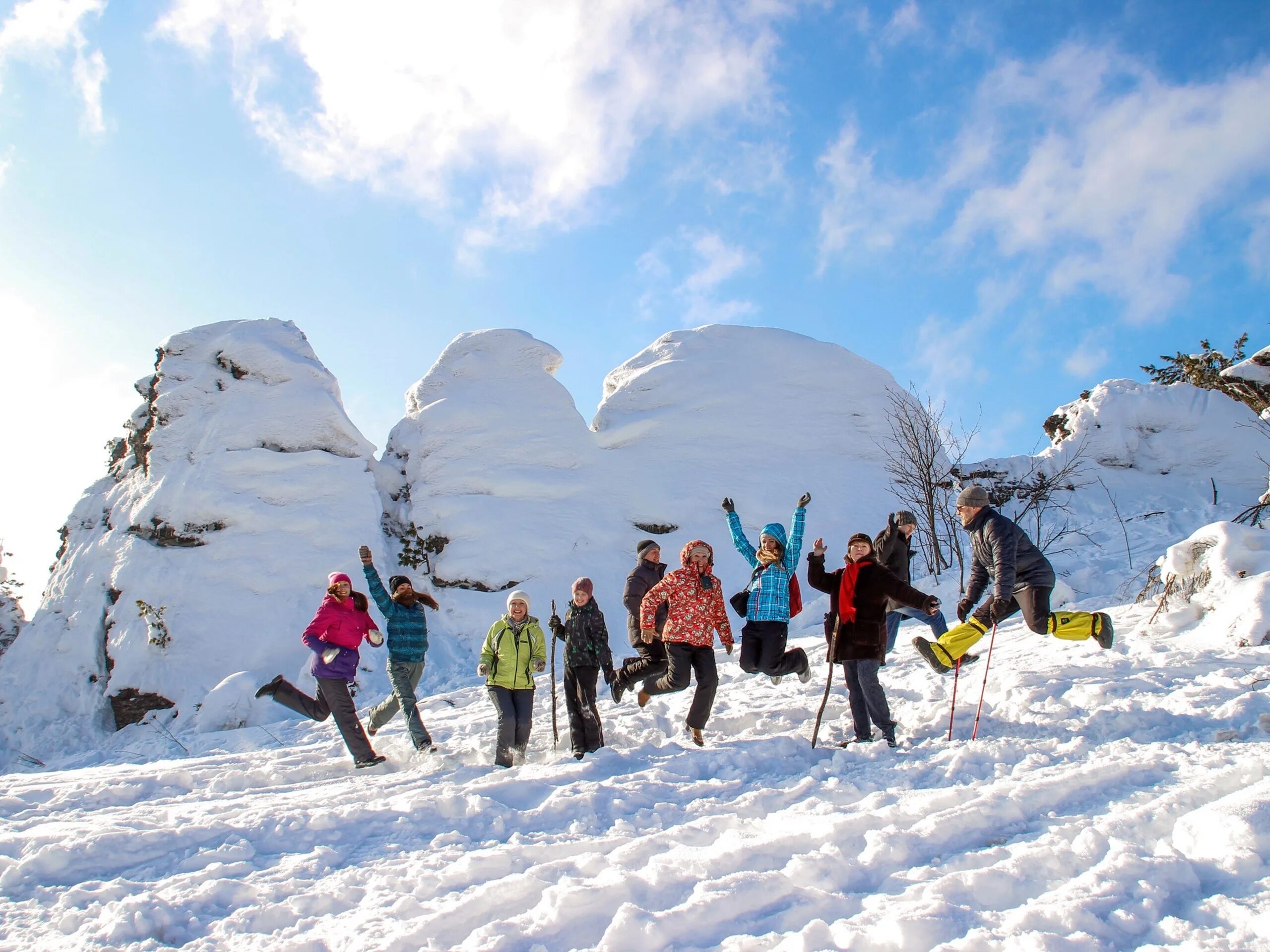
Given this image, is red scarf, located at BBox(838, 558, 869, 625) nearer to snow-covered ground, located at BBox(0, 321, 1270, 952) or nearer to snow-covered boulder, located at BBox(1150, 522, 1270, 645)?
snow-covered ground, located at BBox(0, 321, 1270, 952)

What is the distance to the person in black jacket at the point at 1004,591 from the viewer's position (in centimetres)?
592

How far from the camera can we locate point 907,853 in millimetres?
3414

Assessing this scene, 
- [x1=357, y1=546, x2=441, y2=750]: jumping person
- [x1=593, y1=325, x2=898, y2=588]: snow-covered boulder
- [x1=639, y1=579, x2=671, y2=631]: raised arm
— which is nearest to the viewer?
[x1=639, y1=579, x2=671, y2=631]: raised arm

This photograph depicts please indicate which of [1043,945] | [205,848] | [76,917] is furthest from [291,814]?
[1043,945]

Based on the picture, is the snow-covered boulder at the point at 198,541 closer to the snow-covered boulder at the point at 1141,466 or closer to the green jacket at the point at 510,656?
the green jacket at the point at 510,656

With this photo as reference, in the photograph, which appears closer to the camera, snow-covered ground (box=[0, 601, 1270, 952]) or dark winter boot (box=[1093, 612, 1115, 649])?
snow-covered ground (box=[0, 601, 1270, 952])

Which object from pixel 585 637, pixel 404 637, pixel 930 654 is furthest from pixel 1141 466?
pixel 404 637

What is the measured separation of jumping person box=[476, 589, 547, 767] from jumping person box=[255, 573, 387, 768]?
3.29 ft

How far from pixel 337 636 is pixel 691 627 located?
10.3 ft

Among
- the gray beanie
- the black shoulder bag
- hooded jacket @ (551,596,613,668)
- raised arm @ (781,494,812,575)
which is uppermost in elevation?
the gray beanie

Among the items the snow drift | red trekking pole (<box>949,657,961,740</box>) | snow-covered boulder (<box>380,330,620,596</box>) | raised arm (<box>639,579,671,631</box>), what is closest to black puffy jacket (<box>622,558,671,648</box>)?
raised arm (<box>639,579,671,631</box>)

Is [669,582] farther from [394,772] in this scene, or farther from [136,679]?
[136,679]

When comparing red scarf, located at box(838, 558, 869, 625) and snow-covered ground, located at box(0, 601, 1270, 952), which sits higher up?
red scarf, located at box(838, 558, 869, 625)

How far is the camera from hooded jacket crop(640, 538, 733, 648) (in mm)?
6301
